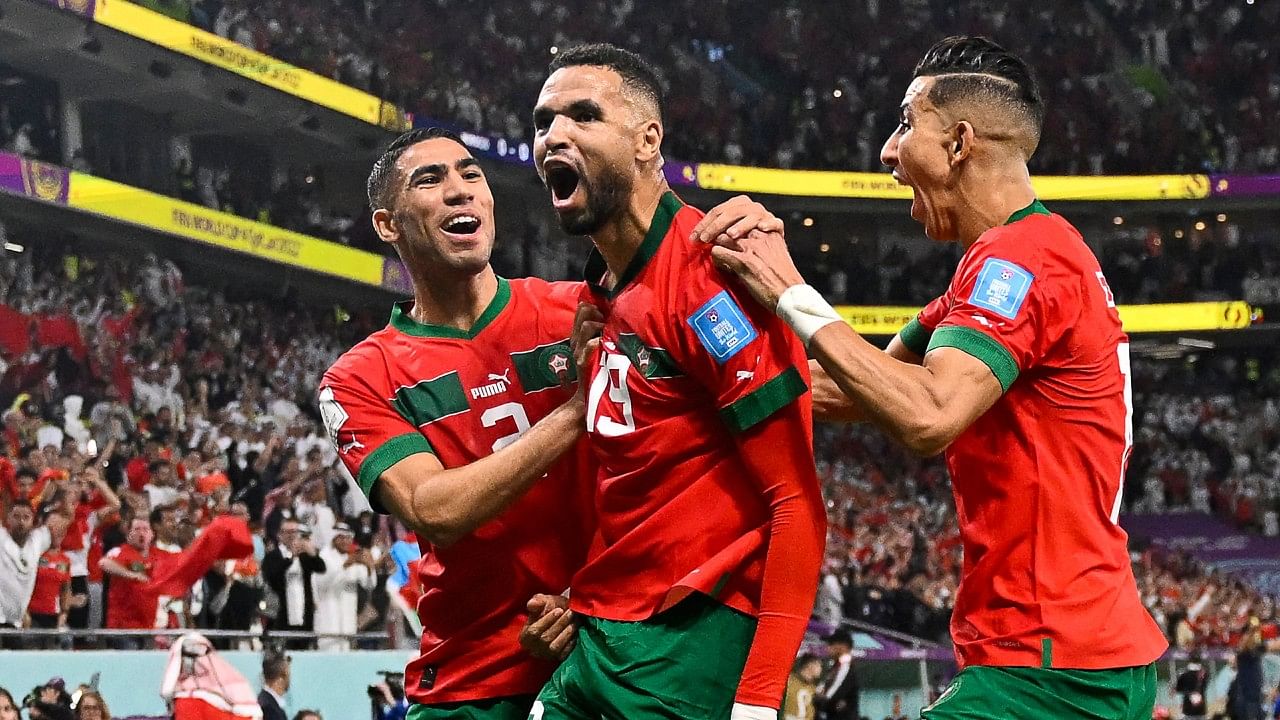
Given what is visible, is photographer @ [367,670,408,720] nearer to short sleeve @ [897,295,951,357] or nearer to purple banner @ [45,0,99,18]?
short sleeve @ [897,295,951,357]

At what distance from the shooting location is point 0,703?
315 inches

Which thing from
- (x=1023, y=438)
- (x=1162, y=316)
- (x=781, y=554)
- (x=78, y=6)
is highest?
(x=78, y=6)

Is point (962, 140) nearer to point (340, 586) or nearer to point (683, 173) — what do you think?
point (340, 586)

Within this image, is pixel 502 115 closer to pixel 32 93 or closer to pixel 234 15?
pixel 234 15

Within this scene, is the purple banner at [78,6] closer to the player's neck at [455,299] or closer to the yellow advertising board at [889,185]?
the yellow advertising board at [889,185]

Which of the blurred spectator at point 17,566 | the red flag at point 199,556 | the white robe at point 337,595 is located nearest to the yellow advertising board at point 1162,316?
the white robe at point 337,595

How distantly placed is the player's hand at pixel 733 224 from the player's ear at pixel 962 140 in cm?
51

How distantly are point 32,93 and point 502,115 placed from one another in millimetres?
8362

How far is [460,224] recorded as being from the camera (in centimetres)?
391

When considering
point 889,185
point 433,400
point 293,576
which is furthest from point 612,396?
point 889,185

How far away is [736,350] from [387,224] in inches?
58.9

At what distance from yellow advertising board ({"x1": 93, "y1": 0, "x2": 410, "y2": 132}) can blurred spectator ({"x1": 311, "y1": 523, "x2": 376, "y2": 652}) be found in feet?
36.3

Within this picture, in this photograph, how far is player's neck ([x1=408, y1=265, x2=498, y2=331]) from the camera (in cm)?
394

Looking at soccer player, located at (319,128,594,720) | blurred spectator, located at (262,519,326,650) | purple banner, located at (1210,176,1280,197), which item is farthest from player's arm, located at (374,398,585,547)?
purple banner, located at (1210,176,1280,197)
